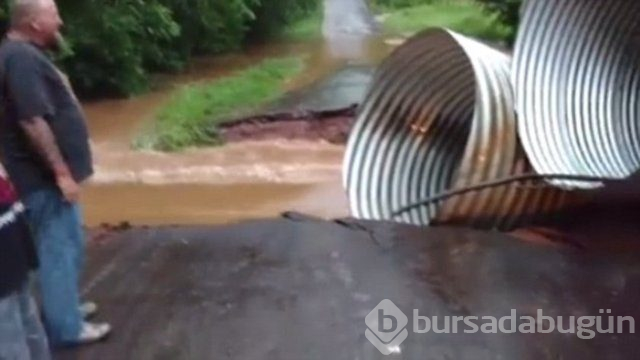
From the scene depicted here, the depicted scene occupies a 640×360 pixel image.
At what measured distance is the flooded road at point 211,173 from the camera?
39.4 feet

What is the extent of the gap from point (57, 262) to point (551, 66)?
15.2 ft

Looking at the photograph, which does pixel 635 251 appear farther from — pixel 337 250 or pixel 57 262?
pixel 57 262

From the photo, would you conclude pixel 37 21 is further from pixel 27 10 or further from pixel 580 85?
pixel 580 85

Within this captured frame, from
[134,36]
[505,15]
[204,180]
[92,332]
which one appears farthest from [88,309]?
[134,36]

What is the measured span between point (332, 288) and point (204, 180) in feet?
21.0

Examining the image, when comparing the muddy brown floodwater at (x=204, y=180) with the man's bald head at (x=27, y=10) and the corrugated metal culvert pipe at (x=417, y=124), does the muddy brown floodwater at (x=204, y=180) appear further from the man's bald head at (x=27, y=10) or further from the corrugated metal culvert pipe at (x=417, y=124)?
the man's bald head at (x=27, y=10)

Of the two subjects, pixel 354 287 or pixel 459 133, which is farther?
pixel 459 133

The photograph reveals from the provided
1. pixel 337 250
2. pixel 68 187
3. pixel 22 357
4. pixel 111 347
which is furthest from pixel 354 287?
pixel 22 357

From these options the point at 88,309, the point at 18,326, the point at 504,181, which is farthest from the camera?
the point at 504,181

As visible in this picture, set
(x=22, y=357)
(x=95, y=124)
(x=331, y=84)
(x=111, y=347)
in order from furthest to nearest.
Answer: (x=331, y=84) < (x=95, y=124) < (x=111, y=347) < (x=22, y=357)

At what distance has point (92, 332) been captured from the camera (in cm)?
652

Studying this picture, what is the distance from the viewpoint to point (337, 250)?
8.25 meters

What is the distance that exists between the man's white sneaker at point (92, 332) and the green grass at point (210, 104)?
9131 mm
